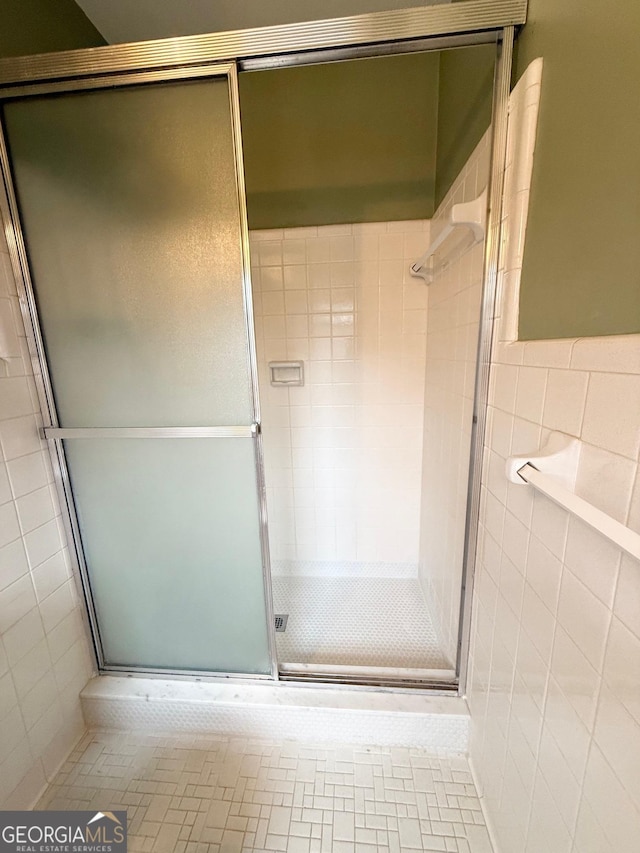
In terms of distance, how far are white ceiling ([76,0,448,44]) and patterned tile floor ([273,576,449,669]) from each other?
258 cm

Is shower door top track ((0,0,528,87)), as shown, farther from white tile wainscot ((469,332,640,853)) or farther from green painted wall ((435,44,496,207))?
white tile wainscot ((469,332,640,853))

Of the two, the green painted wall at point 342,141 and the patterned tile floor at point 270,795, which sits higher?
the green painted wall at point 342,141

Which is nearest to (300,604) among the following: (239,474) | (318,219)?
(239,474)

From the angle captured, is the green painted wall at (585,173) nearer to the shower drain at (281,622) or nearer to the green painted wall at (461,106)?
the green painted wall at (461,106)

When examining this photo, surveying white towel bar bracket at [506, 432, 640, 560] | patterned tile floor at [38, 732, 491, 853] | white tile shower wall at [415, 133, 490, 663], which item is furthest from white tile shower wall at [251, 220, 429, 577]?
white towel bar bracket at [506, 432, 640, 560]

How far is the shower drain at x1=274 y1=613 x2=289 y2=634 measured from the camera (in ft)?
5.05

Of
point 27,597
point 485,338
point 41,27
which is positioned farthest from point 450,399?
point 41,27

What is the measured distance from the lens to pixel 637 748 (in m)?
0.44

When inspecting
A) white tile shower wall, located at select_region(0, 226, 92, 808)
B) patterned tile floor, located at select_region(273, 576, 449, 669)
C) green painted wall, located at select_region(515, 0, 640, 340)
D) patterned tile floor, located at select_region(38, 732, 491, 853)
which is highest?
green painted wall, located at select_region(515, 0, 640, 340)

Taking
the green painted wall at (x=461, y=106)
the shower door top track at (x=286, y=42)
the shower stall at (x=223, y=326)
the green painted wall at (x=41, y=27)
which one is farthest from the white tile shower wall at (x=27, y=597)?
the green painted wall at (x=461, y=106)

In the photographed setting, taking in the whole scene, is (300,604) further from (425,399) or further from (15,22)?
(15,22)

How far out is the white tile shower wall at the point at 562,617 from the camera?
46 cm

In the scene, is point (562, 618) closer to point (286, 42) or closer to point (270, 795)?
point (270, 795)

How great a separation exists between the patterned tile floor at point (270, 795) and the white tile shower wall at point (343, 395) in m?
0.85
